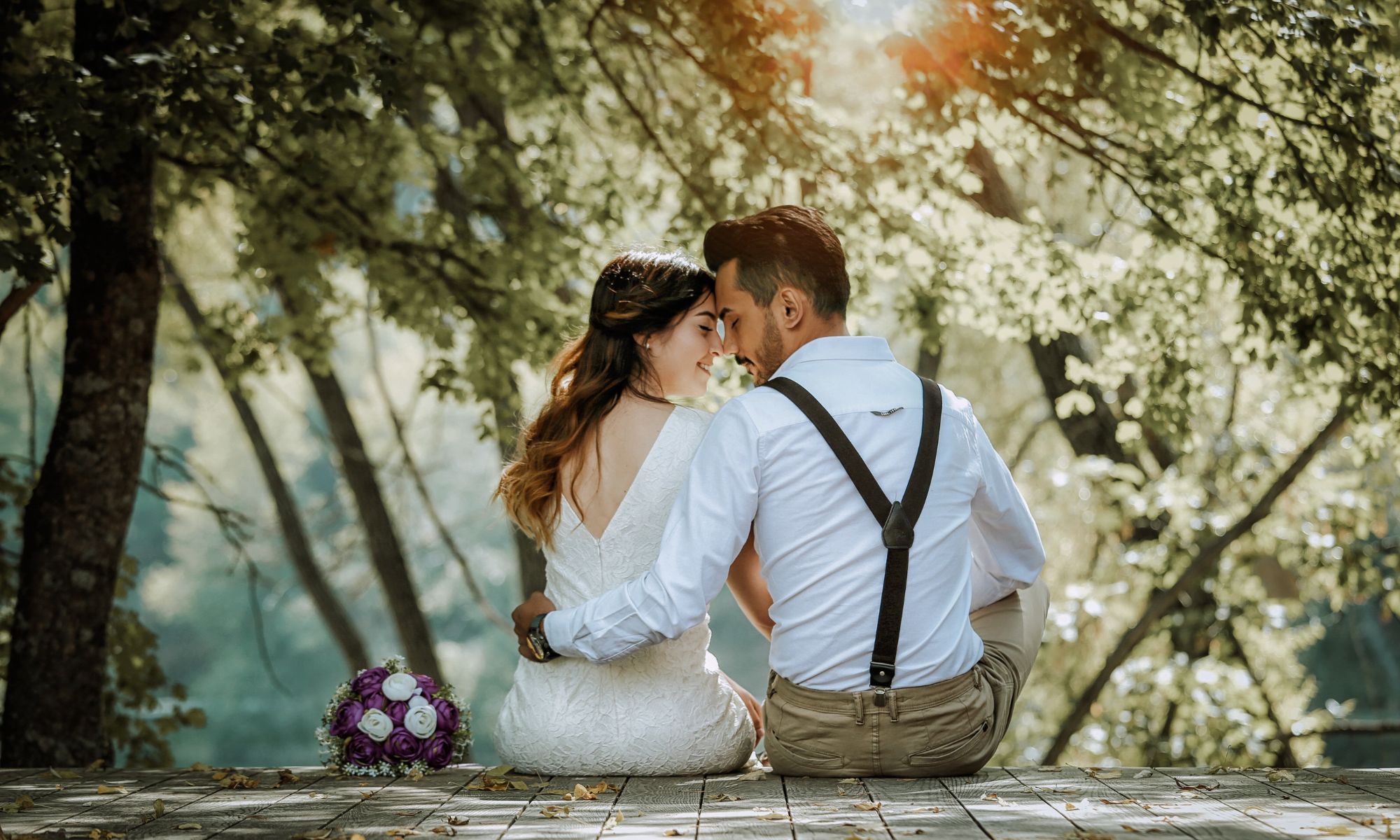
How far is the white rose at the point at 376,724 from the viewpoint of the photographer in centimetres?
368

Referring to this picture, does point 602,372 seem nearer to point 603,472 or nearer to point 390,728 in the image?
point 603,472

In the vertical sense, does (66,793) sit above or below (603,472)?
below

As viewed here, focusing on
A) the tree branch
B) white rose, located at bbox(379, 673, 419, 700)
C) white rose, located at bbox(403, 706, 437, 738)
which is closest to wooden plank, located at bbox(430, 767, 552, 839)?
white rose, located at bbox(403, 706, 437, 738)

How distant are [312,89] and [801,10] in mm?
2227

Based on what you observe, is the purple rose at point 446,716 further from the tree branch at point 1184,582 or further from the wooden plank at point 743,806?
the tree branch at point 1184,582

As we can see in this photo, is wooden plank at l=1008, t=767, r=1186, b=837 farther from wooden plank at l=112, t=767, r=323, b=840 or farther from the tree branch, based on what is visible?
the tree branch

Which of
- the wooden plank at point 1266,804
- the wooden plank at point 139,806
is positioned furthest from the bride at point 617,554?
the wooden plank at point 1266,804

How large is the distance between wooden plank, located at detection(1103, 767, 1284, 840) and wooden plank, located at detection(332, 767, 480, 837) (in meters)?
1.51

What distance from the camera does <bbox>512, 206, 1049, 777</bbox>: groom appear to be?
124 inches

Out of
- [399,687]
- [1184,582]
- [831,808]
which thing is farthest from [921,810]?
[1184,582]

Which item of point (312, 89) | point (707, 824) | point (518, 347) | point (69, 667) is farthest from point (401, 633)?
point (707, 824)

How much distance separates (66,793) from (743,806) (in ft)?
5.68

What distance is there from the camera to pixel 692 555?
3.12 m

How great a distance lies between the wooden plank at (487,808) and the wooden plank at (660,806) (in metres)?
0.21
